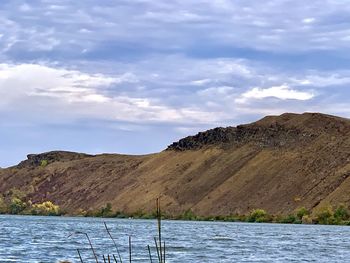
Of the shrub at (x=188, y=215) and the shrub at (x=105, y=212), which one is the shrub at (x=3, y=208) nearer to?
the shrub at (x=105, y=212)

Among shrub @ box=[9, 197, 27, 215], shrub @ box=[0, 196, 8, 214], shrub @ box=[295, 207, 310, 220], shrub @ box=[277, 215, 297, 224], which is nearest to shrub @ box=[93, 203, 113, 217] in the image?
shrub @ box=[9, 197, 27, 215]

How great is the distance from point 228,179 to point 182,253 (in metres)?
110

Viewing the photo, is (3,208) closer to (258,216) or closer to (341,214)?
(258,216)

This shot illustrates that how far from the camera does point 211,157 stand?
543ft

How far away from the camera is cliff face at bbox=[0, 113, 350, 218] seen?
13738 centimetres

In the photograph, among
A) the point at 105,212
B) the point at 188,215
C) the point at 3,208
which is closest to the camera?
the point at 188,215

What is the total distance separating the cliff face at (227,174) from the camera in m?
137

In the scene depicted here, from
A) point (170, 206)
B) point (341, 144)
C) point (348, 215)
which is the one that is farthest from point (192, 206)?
point (348, 215)

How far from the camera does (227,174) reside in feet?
510

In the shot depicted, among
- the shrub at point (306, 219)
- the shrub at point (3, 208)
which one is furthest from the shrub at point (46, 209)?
the shrub at point (306, 219)

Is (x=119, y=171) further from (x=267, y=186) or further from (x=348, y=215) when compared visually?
(x=348, y=215)

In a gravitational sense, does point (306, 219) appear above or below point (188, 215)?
below

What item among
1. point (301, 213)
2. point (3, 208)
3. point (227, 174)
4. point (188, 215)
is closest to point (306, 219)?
A: point (301, 213)

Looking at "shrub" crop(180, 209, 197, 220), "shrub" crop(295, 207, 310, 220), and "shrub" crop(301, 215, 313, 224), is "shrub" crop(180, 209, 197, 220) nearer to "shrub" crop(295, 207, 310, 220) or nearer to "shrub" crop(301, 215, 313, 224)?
"shrub" crop(295, 207, 310, 220)
